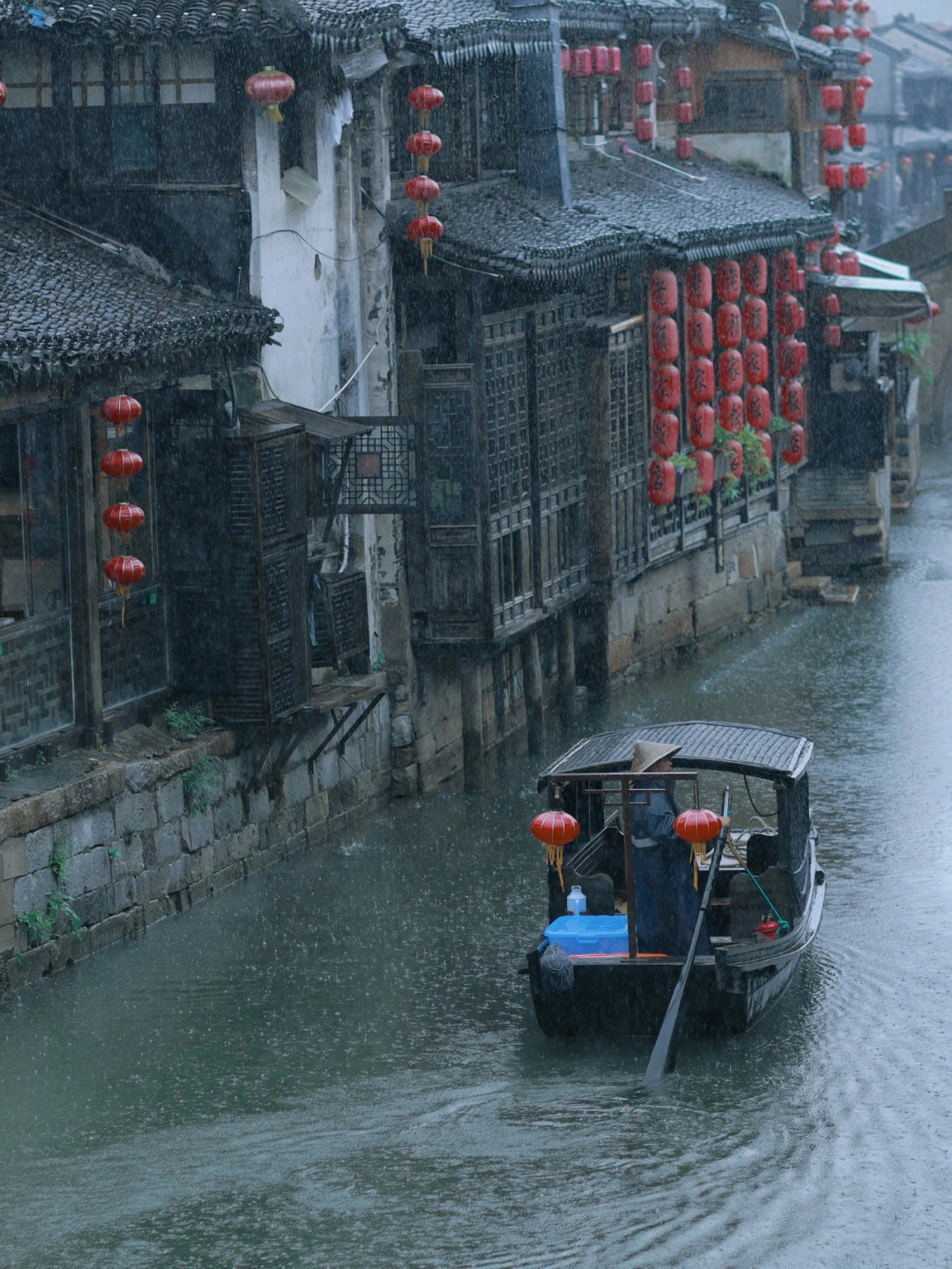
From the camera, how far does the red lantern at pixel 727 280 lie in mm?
27938

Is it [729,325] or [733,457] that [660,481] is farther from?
[729,325]

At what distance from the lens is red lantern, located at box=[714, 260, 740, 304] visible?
27938 millimetres

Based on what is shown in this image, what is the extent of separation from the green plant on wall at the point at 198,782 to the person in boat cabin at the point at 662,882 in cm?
439

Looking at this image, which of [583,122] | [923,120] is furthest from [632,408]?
[923,120]

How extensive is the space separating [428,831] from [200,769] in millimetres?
3553

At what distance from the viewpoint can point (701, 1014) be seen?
1416 cm

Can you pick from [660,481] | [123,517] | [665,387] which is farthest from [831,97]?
[123,517]

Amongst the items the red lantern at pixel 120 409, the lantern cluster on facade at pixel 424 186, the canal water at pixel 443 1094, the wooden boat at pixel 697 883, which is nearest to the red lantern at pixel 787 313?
the lantern cluster on facade at pixel 424 186

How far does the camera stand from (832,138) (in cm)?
3341

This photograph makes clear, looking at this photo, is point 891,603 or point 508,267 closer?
point 508,267

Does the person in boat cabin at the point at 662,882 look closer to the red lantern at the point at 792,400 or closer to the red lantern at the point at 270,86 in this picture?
the red lantern at the point at 270,86

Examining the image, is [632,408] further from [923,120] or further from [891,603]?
[923,120]

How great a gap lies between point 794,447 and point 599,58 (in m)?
7.46

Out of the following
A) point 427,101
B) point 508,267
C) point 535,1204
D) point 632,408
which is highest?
point 427,101
